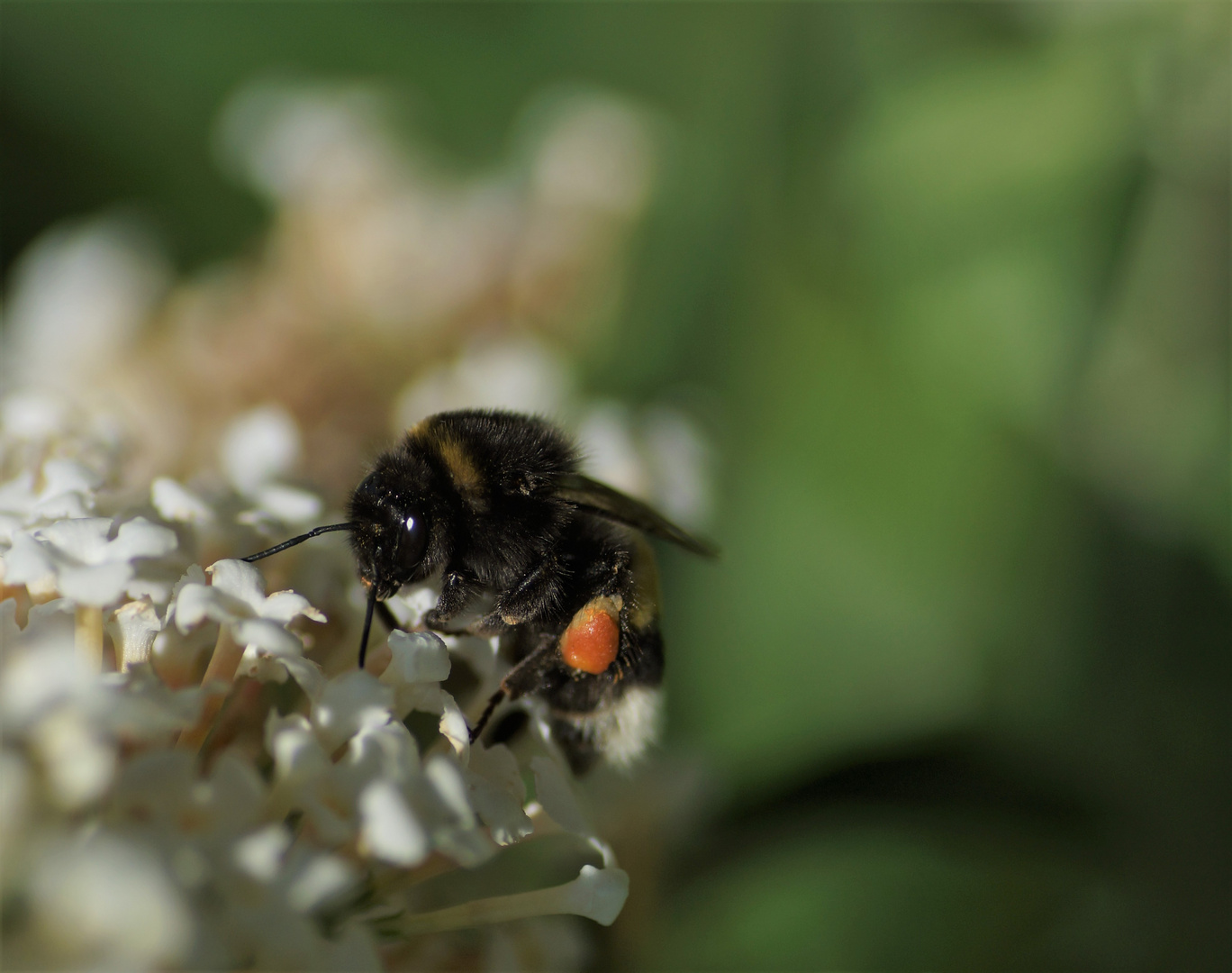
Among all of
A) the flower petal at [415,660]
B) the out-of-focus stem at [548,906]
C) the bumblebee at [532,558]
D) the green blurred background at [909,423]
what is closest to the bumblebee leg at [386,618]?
the bumblebee at [532,558]

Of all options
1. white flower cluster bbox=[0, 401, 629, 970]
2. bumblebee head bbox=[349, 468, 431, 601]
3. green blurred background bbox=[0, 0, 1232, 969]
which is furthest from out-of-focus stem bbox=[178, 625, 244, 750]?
green blurred background bbox=[0, 0, 1232, 969]

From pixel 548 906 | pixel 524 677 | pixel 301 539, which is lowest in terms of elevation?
pixel 548 906

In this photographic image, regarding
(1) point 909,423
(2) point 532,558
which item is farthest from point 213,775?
(1) point 909,423

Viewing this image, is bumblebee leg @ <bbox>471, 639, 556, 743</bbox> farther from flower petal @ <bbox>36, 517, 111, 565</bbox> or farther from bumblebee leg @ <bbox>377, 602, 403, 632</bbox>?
flower petal @ <bbox>36, 517, 111, 565</bbox>

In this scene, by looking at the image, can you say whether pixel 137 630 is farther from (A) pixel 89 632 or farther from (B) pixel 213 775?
(B) pixel 213 775

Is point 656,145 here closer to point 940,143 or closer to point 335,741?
point 940,143

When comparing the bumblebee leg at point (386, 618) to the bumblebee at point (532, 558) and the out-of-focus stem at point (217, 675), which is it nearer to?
the bumblebee at point (532, 558)
